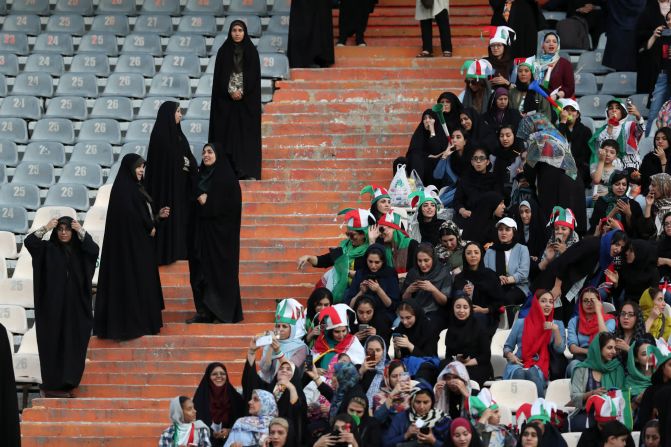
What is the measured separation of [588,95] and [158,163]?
467 centimetres

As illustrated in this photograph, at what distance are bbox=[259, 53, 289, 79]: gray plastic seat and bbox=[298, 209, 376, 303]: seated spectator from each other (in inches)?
163

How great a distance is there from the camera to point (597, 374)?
1631 centimetres

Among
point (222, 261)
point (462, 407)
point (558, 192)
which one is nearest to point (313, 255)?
Answer: point (222, 261)

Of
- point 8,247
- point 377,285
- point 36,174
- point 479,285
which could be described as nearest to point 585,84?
point 479,285

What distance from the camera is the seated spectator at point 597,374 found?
16219 millimetres

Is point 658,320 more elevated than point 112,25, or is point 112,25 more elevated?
point 112,25

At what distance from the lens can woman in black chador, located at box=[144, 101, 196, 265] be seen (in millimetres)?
19672

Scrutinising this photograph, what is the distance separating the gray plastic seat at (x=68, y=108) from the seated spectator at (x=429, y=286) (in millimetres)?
5806

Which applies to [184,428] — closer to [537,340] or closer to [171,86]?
[537,340]

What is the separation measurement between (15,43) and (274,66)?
10.6 feet

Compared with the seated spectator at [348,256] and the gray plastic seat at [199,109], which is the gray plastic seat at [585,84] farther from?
the seated spectator at [348,256]

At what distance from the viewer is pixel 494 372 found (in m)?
17.5

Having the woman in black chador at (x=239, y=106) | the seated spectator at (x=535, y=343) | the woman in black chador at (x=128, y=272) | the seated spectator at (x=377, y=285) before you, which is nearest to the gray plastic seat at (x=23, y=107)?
the woman in black chador at (x=239, y=106)

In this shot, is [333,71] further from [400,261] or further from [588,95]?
[400,261]
